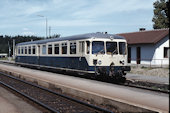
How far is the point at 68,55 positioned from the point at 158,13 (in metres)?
35.8

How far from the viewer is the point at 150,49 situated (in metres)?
28.5

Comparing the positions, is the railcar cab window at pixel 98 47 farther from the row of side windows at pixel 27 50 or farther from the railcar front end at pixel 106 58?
the row of side windows at pixel 27 50

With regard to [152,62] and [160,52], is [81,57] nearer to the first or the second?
[152,62]

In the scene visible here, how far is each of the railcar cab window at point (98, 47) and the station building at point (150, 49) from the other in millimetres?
12815

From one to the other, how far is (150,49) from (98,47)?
1452 centimetres

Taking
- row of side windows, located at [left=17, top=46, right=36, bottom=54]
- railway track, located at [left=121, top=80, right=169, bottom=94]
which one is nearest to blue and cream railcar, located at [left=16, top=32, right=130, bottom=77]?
railway track, located at [left=121, top=80, right=169, bottom=94]

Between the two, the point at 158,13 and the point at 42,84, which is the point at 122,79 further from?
the point at 158,13

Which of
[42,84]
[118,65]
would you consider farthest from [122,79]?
[42,84]

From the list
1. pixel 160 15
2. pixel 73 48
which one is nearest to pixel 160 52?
pixel 73 48

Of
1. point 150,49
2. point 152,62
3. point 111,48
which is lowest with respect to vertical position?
point 152,62

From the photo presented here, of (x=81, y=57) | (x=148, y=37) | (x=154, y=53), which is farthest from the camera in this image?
(x=148, y=37)

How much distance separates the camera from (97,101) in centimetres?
930

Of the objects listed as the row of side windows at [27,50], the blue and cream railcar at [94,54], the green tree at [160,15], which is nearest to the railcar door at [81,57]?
the blue and cream railcar at [94,54]

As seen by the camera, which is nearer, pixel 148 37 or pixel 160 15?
pixel 148 37
